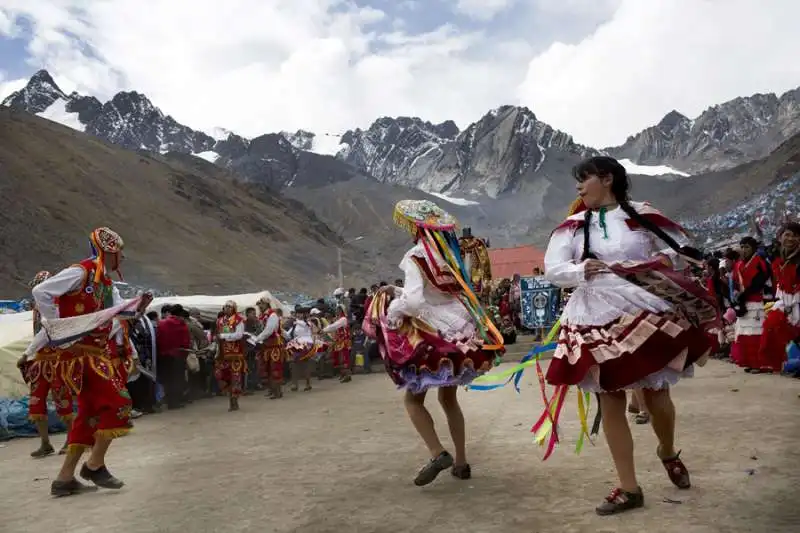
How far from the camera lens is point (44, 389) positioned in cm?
718

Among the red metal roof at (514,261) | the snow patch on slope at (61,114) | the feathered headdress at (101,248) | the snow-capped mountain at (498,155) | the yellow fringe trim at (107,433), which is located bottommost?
the yellow fringe trim at (107,433)

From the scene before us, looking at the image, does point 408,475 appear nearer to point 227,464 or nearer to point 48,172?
point 227,464

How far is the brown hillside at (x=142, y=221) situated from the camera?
44500mm

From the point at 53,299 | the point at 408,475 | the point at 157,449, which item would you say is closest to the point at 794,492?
the point at 408,475

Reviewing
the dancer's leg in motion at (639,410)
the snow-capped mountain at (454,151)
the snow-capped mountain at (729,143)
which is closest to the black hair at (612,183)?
the dancer's leg in motion at (639,410)

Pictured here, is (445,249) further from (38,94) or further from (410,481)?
(38,94)

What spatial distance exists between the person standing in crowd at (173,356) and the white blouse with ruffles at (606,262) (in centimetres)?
882

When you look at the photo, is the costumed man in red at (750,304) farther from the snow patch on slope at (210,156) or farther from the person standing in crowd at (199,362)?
the snow patch on slope at (210,156)

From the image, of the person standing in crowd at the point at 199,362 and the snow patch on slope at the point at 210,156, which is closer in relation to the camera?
the person standing in crowd at the point at 199,362

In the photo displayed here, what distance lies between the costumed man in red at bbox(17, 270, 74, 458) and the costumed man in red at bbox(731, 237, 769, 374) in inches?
333

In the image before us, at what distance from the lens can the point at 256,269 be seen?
56625 millimetres

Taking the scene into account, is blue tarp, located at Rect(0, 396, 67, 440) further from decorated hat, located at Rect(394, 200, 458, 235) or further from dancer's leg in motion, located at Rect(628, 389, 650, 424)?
dancer's leg in motion, located at Rect(628, 389, 650, 424)

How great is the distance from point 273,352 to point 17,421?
4.23m

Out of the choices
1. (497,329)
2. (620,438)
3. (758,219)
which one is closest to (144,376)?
(497,329)
